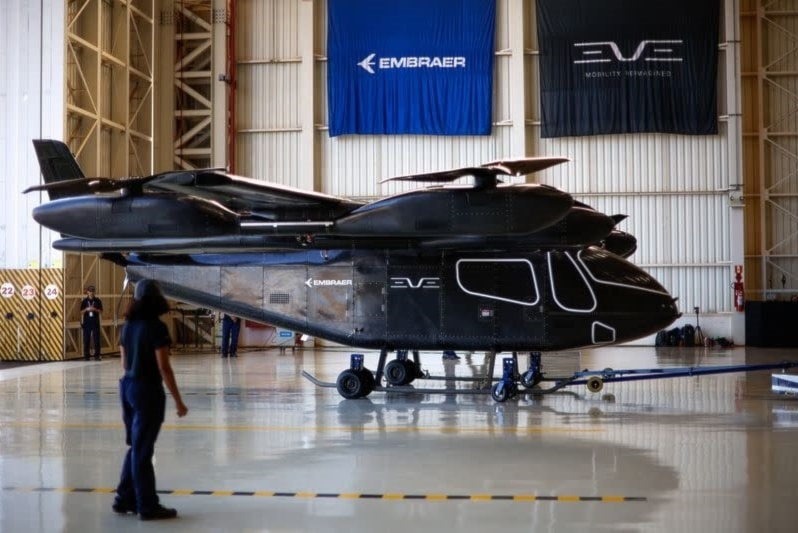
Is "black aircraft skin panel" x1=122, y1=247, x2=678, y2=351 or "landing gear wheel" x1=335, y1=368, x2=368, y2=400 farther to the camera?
"landing gear wheel" x1=335, y1=368, x2=368, y2=400

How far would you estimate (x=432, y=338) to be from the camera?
13.3 meters

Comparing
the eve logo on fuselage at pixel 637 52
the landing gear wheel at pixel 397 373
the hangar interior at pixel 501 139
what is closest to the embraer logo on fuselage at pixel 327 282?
the landing gear wheel at pixel 397 373

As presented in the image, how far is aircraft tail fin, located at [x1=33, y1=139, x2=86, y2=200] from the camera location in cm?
1416

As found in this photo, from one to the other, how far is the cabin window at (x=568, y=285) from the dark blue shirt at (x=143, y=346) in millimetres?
7694

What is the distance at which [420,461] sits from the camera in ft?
27.6

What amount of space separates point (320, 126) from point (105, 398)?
15841mm

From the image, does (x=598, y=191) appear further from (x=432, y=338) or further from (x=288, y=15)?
(x=432, y=338)

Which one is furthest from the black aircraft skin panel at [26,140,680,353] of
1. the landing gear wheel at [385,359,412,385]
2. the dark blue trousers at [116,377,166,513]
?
the dark blue trousers at [116,377,166,513]

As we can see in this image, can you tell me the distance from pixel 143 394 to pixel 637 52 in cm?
2381

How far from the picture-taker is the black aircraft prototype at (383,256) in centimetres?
1124

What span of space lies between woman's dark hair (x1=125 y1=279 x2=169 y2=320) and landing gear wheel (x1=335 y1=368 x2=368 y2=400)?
284 inches

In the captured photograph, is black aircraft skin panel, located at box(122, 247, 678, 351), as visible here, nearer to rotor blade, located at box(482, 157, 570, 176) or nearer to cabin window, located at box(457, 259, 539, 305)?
cabin window, located at box(457, 259, 539, 305)

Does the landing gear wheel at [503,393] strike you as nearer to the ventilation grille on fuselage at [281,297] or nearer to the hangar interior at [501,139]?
the ventilation grille on fuselage at [281,297]

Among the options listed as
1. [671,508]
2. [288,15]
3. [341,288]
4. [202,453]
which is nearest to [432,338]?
[341,288]
